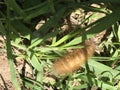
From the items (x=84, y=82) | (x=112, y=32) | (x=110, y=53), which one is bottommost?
(x=84, y=82)

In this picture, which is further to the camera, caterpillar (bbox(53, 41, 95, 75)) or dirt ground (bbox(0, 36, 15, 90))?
dirt ground (bbox(0, 36, 15, 90))

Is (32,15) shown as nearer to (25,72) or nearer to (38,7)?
(38,7)

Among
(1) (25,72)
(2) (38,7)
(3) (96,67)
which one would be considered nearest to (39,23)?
(2) (38,7)

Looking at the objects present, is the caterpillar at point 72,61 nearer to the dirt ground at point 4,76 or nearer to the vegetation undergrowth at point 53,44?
→ the vegetation undergrowth at point 53,44

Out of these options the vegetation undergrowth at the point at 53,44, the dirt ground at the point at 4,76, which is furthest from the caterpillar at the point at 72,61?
the dirt ground at the point at 4,76

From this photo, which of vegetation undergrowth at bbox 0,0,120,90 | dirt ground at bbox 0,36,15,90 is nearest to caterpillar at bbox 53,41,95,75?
vegetation undergrowth at bbox 0,0,120,90

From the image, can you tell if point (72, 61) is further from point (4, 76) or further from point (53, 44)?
point (4, 76)

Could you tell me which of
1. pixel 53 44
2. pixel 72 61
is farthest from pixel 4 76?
pixel 72 61

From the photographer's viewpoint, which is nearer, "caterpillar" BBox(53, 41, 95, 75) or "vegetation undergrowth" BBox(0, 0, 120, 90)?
"caterpillar" BBox(53, 41, 95, 75)

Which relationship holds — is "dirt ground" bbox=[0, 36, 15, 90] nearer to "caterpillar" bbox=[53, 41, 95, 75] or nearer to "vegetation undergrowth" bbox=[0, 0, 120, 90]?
"vegetation undergrowth" bbox=[0, 0, 120, 90]
